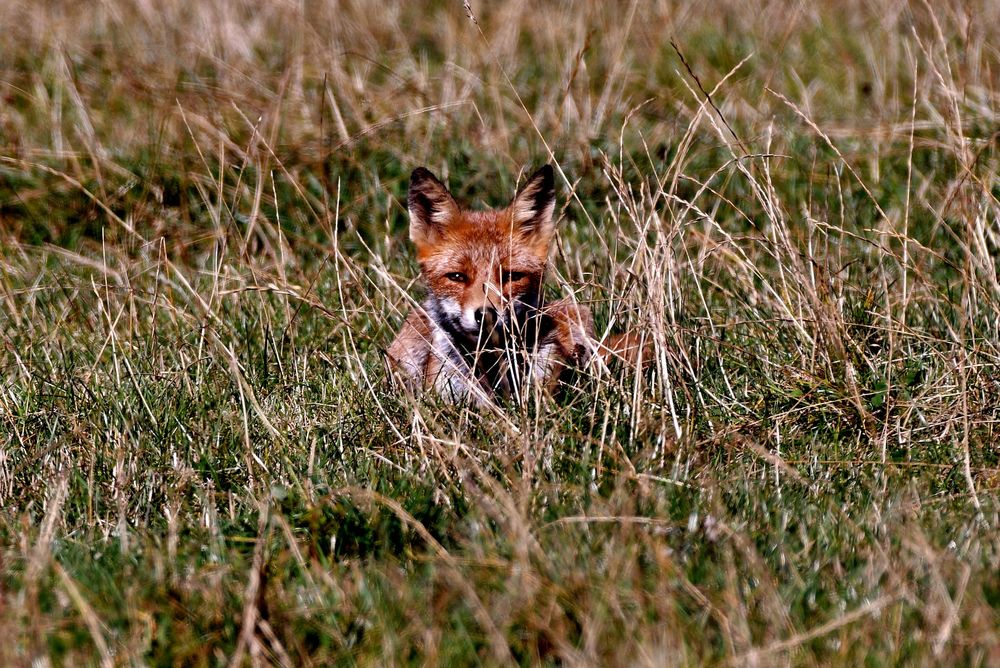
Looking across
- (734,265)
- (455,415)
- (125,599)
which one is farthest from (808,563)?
(734,265)

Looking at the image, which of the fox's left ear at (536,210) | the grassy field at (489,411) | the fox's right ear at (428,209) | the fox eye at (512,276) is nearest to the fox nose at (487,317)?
the fox eye at (512,276)

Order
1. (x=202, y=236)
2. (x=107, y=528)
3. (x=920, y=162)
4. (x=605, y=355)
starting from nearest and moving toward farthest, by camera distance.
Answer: (x=107, y=528), (x=605, y=355), (x=202, y=236), (x=920, y=162)

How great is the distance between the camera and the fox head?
199 inches

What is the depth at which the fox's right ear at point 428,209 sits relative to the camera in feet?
16.9

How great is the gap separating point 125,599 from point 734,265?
3371mm

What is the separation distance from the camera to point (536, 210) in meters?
5.15

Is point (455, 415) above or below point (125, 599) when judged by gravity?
below

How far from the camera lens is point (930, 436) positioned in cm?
411

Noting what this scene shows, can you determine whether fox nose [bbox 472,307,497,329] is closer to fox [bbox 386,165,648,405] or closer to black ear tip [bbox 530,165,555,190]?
fox [bbox 386,165,648,405]

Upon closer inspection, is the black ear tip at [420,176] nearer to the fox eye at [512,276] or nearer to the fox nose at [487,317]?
the fox eye at [512,276]

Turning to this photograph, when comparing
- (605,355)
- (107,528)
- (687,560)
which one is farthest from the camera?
(605,355)

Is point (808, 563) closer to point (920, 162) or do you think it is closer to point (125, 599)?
point (125, 599)

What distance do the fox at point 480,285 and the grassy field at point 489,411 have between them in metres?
0.26

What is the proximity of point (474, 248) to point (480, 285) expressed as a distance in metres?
0.22
